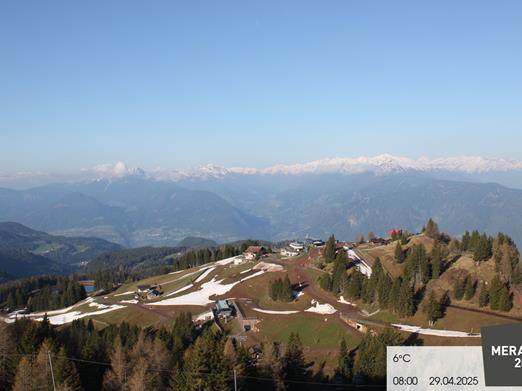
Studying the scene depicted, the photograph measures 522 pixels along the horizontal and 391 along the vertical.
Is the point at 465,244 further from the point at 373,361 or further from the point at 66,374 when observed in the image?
the point at 66,374

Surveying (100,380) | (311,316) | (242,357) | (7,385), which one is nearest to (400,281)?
Answer: (311,316)

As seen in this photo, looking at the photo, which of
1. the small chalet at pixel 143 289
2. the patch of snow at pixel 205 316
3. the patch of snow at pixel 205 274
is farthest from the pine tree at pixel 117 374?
the small chalet at pixel 143 289

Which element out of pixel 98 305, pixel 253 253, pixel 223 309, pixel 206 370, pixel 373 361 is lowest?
pixel 98 305

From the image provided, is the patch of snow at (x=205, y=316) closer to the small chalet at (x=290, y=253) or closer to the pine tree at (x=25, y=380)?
the pine tree at (x=25, y=380)

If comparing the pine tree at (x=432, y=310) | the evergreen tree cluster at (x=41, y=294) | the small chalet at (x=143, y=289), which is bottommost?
the evergreen tree cluster at (x=41, y=294)

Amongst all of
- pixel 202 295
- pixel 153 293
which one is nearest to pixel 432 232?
pixel 202 295

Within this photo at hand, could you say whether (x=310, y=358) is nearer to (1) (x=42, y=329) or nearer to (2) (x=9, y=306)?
(1) (x=42, y=329)
